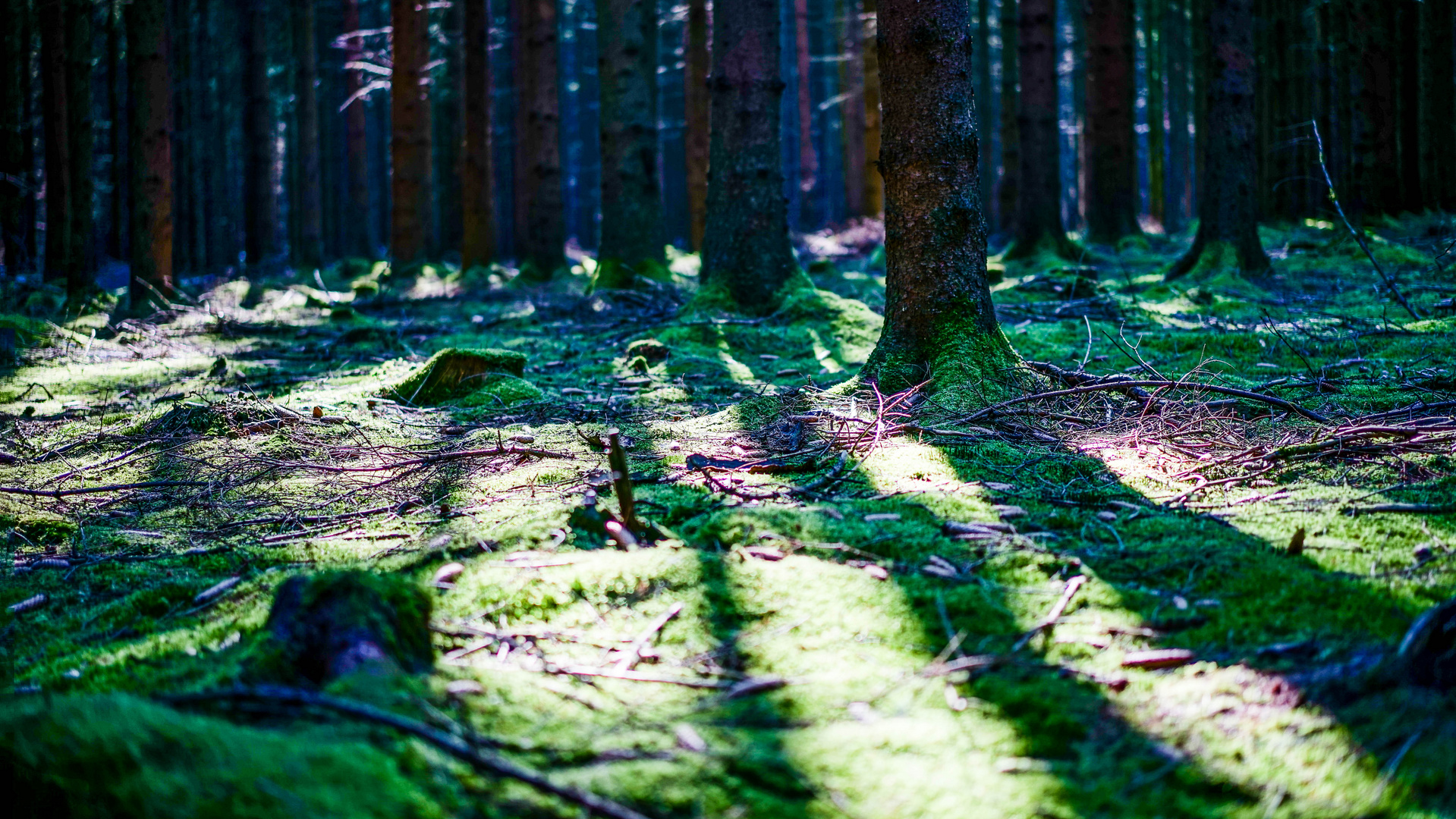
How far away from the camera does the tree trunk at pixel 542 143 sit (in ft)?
45.7

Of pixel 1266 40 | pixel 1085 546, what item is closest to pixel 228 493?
pixel 1085 546

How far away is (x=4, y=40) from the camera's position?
12391 millimetres

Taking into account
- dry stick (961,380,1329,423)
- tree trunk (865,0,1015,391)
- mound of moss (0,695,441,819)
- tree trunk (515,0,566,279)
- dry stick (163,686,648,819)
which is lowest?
dry stick (163,686,648,819)

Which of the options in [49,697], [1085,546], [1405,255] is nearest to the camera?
[49,697]

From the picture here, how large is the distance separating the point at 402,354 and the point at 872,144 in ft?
42.3

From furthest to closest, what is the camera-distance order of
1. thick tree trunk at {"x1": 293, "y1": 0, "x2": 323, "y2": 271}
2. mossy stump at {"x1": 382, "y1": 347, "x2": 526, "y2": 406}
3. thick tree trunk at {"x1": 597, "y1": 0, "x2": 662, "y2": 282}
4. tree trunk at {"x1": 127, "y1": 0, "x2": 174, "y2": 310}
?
thick tree trunk at {"x1": 293, "y1": 0, "x2": 323, "y2": 271} → thick tree trunk at {"x1": 597, "y1": 0, "x2": 662, "y2": 282} → tree trunk at {"x1": 127, "y1": 0, "x2": 174, "y2": 310} → mossy stump at {"x1": 382, "y1": 347, "x2": 526, "y2": 406}

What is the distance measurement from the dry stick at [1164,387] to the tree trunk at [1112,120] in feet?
36.7

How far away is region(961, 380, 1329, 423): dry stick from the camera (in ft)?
12.9

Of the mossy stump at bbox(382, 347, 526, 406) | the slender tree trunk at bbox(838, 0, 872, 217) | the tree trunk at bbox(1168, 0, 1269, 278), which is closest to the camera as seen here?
the mossy stump at bbox(382, 347, 526, 406)

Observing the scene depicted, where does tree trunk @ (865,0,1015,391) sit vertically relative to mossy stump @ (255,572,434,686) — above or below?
above

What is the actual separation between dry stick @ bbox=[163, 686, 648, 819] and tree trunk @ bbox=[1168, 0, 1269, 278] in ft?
31.8

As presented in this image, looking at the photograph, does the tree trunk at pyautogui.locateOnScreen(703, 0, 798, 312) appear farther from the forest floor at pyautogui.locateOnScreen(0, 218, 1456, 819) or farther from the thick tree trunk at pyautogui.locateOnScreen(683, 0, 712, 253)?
the thick tree trunk at pyautogui.locateOnScreen(683, 0, 712, 253)

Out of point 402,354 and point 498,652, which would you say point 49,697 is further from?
point 402,354

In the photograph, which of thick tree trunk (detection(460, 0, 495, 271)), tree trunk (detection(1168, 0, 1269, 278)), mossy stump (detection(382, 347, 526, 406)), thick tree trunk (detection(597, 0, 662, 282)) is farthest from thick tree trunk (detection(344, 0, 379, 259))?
tree trunk (detection(1168, 0, 1269, 278))
